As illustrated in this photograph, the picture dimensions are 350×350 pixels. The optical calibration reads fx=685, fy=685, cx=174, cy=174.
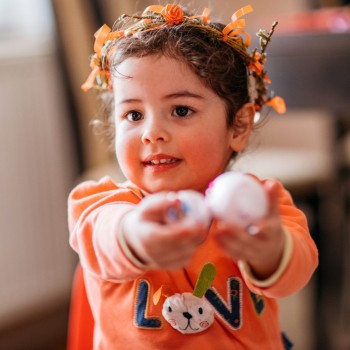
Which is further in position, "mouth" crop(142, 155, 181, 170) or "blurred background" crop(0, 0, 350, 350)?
"blurred background" crop(0, 0, 350, 350)

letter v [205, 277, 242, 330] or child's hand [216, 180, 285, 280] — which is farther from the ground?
child's hand [216, 180, 285, 280]

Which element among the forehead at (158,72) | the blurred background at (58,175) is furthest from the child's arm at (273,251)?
the blurred background at (58,175)

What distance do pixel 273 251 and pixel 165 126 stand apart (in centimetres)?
26

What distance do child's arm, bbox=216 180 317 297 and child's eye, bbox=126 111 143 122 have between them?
0.24 meters

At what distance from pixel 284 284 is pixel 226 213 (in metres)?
0.14

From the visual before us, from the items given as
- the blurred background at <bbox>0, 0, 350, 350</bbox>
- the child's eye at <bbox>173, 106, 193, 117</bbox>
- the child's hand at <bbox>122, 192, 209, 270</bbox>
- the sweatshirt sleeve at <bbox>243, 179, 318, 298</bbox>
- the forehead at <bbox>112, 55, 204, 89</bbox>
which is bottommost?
the blurred background at <bbox>0, 0, 350, 350</bbox>

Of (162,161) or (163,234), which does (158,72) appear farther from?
(163,234)

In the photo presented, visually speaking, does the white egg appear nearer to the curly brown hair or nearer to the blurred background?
the curly brown hair

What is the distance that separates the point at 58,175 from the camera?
2.65m

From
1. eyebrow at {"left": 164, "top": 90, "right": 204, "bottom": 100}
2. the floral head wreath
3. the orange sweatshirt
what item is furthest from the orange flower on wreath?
the orange sweatshirt

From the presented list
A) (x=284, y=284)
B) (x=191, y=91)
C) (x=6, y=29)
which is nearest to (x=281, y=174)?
(x=6, y=29)

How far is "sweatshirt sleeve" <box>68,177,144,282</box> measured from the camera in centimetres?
76

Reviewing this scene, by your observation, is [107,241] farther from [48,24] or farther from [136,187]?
[48,24]

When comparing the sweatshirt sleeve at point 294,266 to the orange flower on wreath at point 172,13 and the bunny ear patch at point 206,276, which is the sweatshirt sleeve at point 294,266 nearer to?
the bunny ear patch at point 206,276
